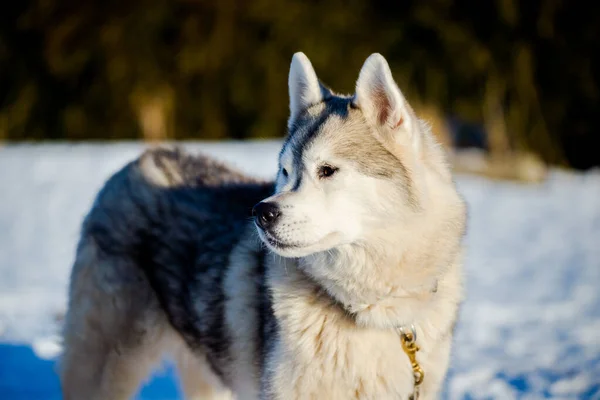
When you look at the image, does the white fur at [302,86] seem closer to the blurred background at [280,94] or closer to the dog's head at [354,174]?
the dog's head at [354,174]

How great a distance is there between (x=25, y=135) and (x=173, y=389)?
17.7 meters

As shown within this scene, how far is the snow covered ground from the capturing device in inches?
182

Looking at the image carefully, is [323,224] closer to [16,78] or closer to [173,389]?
[173,389]

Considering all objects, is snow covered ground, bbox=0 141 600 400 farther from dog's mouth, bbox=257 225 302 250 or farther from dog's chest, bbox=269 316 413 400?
dog's mouth, bbox=257 225 302 250

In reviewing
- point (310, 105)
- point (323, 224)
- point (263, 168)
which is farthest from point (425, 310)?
point (263, 168)

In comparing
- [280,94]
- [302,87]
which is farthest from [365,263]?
[280,94]

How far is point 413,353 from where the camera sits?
280cm

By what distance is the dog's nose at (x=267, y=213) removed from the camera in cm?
267

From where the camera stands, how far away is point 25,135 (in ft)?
66.3

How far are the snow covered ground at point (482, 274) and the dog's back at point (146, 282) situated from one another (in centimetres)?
111

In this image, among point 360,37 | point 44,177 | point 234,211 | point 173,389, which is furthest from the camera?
point 360,37

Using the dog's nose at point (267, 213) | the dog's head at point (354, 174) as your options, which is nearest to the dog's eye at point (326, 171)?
the dog's head at point (354, 174)

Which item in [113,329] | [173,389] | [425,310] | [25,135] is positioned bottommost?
[25,135]

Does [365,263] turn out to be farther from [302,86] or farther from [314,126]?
[302,86]
